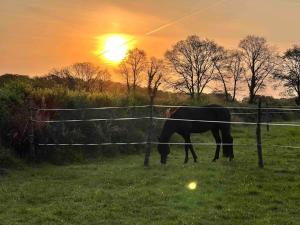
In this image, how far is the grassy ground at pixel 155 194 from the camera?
22.2ft

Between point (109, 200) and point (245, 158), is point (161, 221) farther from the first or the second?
point (245, 158)

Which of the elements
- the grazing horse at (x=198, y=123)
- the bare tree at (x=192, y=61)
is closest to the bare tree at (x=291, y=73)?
the bare tree at (x=192, y=61)

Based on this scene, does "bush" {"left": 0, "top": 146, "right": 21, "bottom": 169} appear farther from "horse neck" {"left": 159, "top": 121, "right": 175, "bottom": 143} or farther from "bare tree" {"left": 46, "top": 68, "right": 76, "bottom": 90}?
"bare tree" {"left": 46, "top": 68, "right": 76, "bottom": 90}

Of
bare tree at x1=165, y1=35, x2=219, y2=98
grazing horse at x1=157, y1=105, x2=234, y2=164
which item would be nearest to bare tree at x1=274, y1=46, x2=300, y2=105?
bare tree at x1=165, y1=35, x2=219, y2=98

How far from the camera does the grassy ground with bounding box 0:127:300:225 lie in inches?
267

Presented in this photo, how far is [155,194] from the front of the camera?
8.26 m

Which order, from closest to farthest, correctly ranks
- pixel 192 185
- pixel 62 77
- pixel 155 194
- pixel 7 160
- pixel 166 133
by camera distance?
pixel 155 194
pixel 192 185
pixel 7 160
pixel 166 133
pixel 62 77

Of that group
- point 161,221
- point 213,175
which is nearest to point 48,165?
point 213,175

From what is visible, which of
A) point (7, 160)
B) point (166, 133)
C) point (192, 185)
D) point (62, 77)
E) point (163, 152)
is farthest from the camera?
point (62, 77)

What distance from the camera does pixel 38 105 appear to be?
1430cm

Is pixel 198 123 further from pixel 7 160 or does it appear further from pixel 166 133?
pixel 7 160

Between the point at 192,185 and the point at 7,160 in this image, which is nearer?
the point at 192,185

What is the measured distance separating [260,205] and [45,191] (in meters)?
3.98

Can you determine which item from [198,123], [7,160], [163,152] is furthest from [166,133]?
[7,160]
